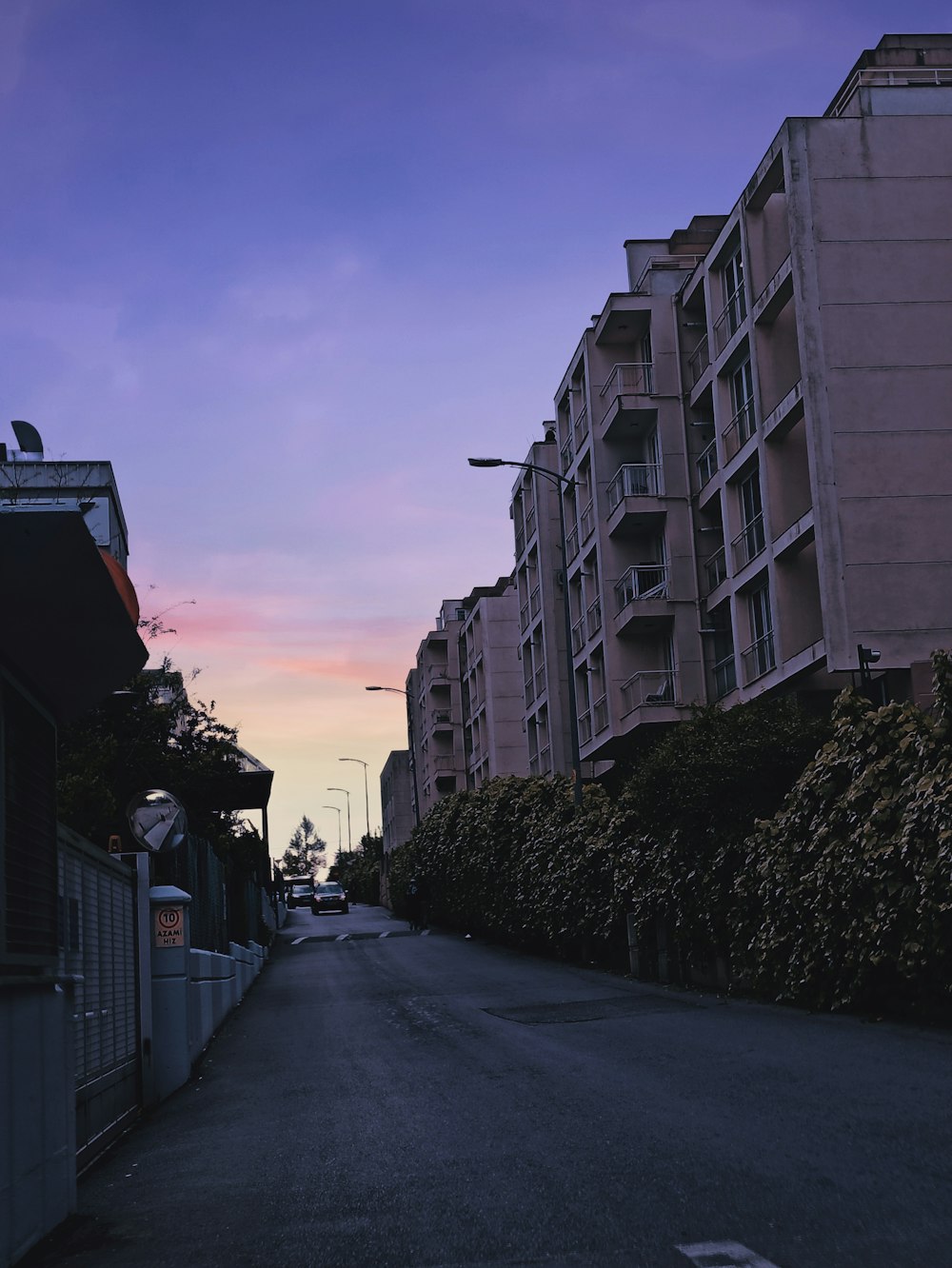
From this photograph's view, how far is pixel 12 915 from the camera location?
6.47 m

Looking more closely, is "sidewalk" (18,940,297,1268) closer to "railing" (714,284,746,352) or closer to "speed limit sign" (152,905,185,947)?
"speed limit sign" (152,905,185,947)

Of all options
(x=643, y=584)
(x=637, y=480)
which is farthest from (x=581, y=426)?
(x=643, y=584)

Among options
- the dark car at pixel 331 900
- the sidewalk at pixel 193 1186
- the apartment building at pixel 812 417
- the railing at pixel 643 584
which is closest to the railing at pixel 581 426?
the apartment building at pixel 812 417

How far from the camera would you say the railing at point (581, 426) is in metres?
44.8

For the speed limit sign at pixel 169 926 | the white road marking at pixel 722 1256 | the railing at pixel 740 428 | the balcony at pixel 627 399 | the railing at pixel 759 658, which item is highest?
the balcony at pixel 627 399

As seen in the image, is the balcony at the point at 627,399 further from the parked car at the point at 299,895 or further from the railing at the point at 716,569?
the parked car at the point at 299,895

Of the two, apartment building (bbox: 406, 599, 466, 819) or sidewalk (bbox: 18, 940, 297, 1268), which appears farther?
apartment building (bbox: 406, 599, 466, 819)

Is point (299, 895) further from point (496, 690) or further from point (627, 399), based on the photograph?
point (627, 399)

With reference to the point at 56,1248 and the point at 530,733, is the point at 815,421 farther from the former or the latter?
the point at 530,733

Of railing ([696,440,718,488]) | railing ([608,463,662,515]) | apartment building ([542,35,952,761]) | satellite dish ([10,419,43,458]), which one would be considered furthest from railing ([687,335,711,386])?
satellite dish ([10,419,43,458])

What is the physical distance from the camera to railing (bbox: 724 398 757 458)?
34156 millimetres

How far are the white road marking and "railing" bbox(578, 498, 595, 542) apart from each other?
129ft

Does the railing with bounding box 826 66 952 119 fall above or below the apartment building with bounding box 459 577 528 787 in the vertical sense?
above

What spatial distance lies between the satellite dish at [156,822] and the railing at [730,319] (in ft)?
80.5
